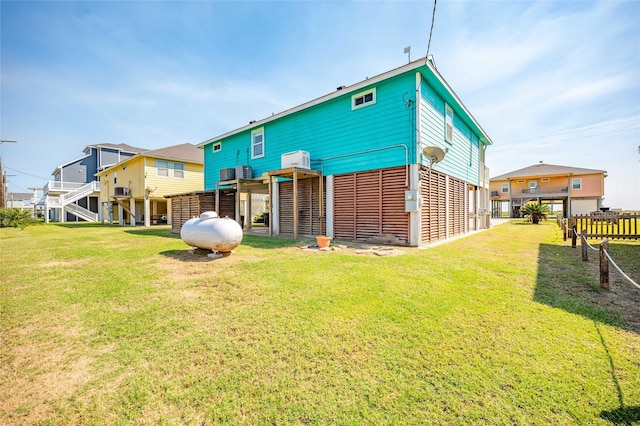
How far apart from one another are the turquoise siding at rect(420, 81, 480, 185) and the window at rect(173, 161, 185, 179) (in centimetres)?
2120

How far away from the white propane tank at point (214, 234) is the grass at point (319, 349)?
1.48 meters

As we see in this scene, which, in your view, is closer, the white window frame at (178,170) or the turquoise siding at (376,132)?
the turquoise siding at (376,132)

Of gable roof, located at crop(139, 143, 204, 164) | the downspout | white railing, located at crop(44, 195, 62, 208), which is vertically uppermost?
gable roof, located at crop(139, 143, 204, 164)

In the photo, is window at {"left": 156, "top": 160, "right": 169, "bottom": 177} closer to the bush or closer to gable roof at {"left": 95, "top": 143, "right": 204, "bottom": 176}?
gable roof at {"left": 95, "top": 143, "right": 204, "bottom": 176}

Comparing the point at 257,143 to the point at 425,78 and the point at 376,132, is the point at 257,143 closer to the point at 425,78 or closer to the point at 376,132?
the point at 376,132

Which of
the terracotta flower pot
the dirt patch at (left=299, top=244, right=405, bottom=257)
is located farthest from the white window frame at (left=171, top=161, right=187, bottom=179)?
the terracotta flower pot

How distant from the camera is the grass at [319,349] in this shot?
202 centimetres

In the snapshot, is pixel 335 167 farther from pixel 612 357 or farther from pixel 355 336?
pixel 612 357

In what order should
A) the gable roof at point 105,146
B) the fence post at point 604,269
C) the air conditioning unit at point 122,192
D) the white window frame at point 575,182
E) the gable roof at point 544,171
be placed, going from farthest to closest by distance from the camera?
the gable roof at point 105,146
the white window frame at point 575,182
the gable roof at point 544,171
the air conditioning unit at point 122,192
the fence post at point 604,269

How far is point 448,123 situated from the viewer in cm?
1116


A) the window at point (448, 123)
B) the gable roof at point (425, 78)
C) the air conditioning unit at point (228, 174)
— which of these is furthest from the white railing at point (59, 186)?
the window at point (448, 123)

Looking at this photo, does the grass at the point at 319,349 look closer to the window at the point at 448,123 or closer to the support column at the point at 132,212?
the window at the point at 448,123

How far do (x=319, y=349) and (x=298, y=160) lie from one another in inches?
348

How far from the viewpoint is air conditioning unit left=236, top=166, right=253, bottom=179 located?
1380 cm
